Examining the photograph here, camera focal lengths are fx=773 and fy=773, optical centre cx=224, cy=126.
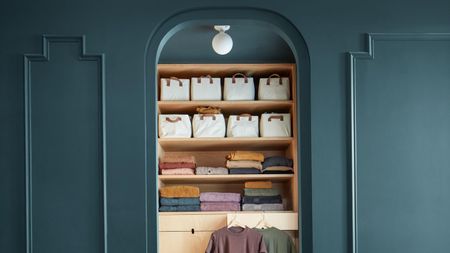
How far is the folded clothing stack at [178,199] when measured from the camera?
6766mm

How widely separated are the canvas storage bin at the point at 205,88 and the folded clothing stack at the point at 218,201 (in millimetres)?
857

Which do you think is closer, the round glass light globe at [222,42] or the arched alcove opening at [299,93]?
the arched alcove opening at [299,93]

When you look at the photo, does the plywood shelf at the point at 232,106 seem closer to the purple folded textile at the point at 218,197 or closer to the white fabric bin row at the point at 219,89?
the white fabric bin row at the point at 219,89

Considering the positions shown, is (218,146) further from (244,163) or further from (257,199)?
(257,199)

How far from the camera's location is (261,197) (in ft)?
22.5

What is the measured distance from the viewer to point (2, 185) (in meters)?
4.18

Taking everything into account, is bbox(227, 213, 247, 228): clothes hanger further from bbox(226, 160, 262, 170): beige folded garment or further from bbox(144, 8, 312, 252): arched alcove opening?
bbox(144, 8, 312, 252): arched alcove opening

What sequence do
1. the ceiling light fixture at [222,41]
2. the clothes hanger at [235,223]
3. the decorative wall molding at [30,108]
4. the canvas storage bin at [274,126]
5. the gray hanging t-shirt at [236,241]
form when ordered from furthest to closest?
the canvas storage bin at [274,126], the clothes hanger at [235,223], the gray hanging t-shirt at [236,241], the ceiling light fixture at [222,41], the decorative wall molding at [30,108]

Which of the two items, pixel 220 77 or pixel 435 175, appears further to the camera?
pixel 220 77

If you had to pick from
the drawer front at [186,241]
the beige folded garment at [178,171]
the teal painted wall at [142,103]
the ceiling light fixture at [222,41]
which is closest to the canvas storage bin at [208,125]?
the beige folded garment at [178,171]

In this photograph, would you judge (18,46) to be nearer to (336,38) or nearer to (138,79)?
(138,79)

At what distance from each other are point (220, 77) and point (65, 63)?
2.99 m

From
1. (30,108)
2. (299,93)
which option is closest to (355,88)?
(299,93)

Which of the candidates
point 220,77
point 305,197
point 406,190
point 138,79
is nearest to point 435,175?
point 406,190
